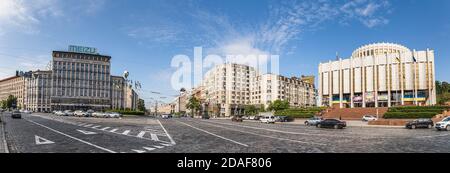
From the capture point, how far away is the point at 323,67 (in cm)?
11106

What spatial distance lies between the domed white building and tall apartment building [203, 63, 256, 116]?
160ft

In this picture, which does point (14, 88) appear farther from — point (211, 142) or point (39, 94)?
point (211, 142)

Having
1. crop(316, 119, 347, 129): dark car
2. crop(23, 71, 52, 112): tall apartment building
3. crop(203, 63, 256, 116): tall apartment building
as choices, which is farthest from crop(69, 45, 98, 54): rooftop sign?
crop(316, 119, 347, 129): dark car

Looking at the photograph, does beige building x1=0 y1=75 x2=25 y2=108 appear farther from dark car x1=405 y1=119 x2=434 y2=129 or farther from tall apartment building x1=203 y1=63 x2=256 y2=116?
dark car x1=405 y1=119 x2=434 y2=129

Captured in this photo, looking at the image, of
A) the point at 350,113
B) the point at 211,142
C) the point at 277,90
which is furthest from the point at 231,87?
the point at 211,142

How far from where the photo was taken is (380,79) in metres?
96.8

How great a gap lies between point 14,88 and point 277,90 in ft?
464

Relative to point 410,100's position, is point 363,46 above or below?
above

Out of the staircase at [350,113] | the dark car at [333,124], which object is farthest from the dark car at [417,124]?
the staircase at [350,113]

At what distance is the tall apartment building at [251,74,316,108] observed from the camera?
147125 millimetres
